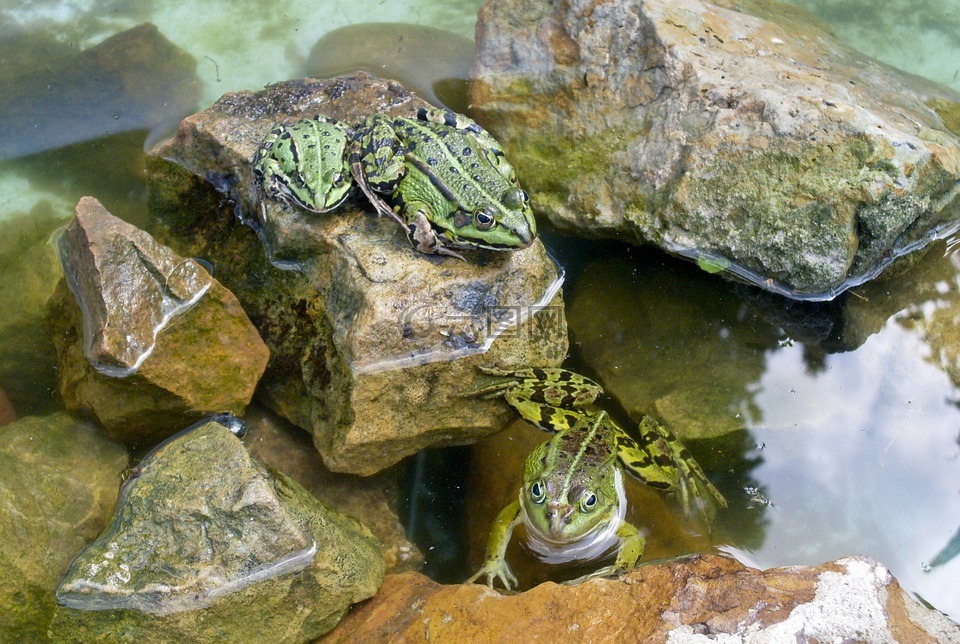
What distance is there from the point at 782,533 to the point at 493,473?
1661mm

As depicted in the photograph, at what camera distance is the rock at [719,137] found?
449 cm

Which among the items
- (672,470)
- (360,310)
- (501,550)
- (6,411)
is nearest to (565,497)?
(501,550)

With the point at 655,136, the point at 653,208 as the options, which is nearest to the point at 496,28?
the point at 655,136

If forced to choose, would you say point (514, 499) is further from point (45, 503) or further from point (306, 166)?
point (45, 503)

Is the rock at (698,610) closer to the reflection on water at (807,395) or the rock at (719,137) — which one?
the reflection on water at (807,395)

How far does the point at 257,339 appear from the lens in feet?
15.3

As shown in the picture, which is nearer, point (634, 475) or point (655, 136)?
point (634, 475)

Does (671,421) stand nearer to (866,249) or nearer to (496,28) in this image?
(866,249)

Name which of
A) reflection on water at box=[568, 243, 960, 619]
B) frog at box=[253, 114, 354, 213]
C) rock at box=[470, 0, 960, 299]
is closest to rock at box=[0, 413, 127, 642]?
frog at box=[253, 114, 354, 213]

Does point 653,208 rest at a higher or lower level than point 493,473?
higher

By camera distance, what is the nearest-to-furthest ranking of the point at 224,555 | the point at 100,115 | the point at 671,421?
the point at 224,555 → the point at 671,421 → the point at 100,115

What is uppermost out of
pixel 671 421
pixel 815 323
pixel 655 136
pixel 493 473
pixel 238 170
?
pixel 655 136

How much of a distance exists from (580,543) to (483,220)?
1845 millimetres

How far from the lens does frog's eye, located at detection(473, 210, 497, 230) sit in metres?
4.18
